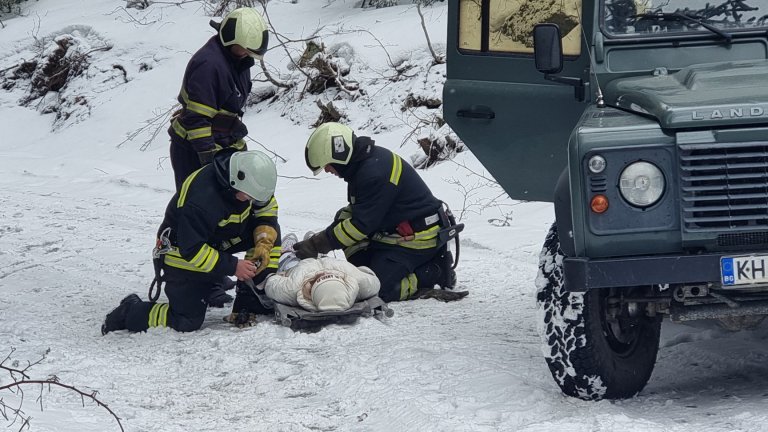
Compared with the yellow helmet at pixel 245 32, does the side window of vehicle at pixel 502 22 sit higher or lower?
higher

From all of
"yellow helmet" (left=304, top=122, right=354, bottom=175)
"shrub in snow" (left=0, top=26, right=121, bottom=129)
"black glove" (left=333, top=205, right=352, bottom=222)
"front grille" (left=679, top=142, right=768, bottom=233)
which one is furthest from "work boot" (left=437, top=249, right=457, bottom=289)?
"shrub in snow" (left=0, top=26, right=121, bottom=129)

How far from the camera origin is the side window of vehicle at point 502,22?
673 cm

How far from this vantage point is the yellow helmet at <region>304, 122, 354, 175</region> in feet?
24.0

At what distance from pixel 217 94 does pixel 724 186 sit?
3.95 metres

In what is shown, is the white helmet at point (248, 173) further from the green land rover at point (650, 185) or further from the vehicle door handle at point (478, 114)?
the green land rover at point (650, 185)

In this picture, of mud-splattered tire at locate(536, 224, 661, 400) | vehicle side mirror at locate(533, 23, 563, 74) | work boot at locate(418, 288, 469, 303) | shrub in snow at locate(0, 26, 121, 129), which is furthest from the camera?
shrub in snow at locate(0, 26, 121, 129)

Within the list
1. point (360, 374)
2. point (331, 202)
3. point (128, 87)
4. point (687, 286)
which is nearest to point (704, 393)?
point (687, 286)

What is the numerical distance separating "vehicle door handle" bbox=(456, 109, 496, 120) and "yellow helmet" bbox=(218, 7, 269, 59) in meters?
1.55

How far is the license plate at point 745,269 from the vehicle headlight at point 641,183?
36 centimetres

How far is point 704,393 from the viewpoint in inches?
206

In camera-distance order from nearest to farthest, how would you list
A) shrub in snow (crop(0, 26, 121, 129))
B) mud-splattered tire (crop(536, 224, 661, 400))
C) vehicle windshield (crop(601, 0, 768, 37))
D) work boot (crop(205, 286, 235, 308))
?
mud-splattered tire (crop(536, 224, 661, 400)) < vehicle windshield (crop(601, 0, 768, 37)) < work boot (crop(205, 286, 235, 308)) < shrub in snow (crop(0, 26, 121, 129))

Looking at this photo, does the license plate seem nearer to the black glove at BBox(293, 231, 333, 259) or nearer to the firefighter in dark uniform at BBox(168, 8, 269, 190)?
the black glove at BBox(293, 231, 333, 259)

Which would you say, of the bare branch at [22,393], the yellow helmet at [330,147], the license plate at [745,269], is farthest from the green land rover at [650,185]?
the bare branch at [22,393]

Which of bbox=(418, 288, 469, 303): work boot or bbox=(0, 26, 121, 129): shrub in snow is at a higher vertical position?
bbox=(418, 288, 469, 303): work boot
